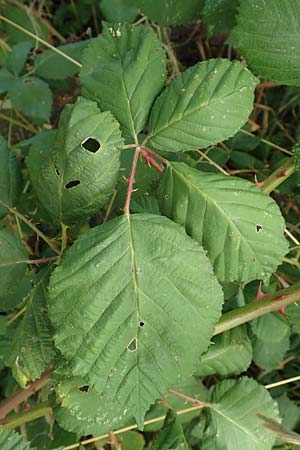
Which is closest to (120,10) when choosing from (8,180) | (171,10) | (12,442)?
(171,10)

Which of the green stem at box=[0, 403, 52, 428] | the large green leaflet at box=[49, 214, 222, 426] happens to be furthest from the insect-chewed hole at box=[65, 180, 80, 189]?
the green stem at box=[0, 403, 52, 428]

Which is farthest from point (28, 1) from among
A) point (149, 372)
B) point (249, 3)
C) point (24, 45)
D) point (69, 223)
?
point (149, 372)

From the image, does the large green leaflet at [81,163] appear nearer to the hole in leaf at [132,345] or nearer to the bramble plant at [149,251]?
the bramble plant at [149,251]

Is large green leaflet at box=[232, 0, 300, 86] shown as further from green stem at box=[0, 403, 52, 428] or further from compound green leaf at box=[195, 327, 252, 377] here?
green stem at box=[0, 403, 52, 428]

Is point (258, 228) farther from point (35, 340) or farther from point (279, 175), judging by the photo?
point (35, 340)

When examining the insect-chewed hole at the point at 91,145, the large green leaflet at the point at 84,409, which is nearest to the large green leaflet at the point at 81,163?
the insect-chewed hole at the point at 91,145
